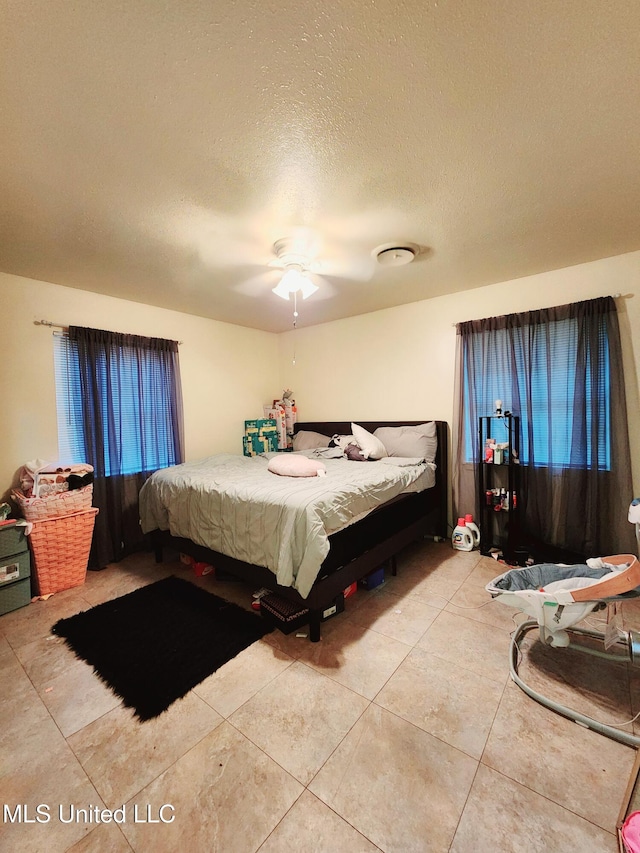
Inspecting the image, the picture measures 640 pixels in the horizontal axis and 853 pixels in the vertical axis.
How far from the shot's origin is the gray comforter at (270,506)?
6.25 ft

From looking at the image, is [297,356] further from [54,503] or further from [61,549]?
[61,549]

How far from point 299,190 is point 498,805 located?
8.79 feet

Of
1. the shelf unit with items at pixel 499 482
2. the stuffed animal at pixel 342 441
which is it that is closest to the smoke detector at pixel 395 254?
the shelf unit with items at pixel 499 482

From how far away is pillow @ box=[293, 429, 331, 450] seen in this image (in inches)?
166

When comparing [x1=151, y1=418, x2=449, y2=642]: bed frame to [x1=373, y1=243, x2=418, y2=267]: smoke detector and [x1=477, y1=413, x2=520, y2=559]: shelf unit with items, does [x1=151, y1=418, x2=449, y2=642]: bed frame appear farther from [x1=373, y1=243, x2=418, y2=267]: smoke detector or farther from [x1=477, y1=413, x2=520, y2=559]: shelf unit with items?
[x1=373, y1=243, x2=418, y2=267]: smoke detector

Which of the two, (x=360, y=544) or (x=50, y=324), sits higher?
(x=50, y=324)

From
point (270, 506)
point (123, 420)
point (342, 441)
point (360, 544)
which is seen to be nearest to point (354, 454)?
point (342, 441)

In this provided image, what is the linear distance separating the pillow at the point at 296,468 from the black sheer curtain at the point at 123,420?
54.1 inches

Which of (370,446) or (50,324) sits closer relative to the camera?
(50,324)

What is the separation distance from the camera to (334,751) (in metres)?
1.34

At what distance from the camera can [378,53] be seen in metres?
1.08

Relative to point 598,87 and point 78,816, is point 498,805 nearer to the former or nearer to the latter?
point 78,816

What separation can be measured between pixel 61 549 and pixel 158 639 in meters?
1.26

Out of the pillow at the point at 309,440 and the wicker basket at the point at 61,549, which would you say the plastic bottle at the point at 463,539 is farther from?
the wicker basket at the point at 61,549
